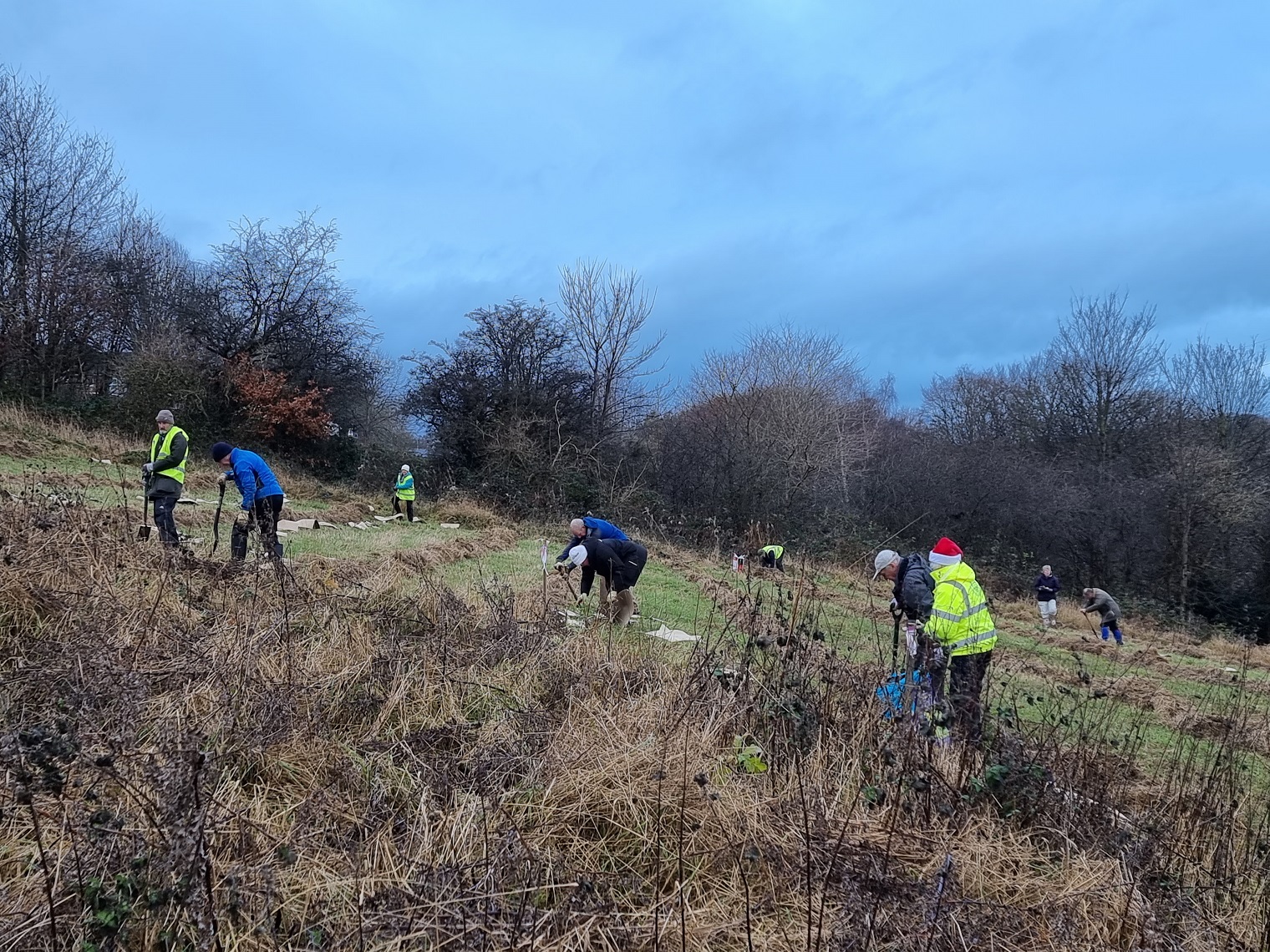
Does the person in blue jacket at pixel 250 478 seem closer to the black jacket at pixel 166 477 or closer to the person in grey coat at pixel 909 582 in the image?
the black jacket at pixel 166 477

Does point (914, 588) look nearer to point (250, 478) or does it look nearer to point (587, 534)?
point (587, 534)

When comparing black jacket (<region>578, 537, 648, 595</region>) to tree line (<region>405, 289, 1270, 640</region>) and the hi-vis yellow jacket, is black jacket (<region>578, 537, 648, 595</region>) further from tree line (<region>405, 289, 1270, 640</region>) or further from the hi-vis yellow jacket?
tree line (<region>405, 289, 1270, 640</region>)

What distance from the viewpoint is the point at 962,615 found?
5.18 meters

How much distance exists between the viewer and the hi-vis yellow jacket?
5164 mm

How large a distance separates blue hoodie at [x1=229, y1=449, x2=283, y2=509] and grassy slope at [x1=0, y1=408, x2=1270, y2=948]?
2.70 feet

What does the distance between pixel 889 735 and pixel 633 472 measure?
20129mm

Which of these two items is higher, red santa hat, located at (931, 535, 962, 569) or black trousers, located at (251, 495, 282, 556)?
red santa hat, located at (931, 535, 962, 569)

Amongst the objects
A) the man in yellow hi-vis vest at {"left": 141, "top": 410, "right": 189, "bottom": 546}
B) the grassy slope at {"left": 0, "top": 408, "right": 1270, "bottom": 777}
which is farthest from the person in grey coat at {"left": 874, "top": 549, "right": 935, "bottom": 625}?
the man in yellow hi-vis vest at {"left": 141, "top": 410, "right": 189, "bottom": 546}

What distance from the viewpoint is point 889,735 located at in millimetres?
3232

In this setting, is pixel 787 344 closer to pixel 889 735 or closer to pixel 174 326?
pixel 174 326

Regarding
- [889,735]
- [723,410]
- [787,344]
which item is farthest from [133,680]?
[787,344]

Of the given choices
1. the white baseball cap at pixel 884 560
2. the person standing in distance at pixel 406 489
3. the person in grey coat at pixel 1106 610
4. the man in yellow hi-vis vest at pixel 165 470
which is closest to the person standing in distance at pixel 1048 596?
the person in grey coat at pixel 1106 610

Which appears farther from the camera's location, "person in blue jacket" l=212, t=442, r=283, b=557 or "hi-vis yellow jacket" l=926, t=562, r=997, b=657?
"person in blue jacket" l=212, t=442, r=283, b=557

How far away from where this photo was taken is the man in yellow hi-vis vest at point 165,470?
7.01m
